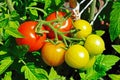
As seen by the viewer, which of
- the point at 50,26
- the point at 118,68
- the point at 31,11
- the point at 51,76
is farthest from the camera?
the point at 118,68

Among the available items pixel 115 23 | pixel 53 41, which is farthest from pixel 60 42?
pixel 115 23

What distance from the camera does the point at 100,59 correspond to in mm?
1719

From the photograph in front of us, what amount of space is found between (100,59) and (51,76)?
10.0 inches

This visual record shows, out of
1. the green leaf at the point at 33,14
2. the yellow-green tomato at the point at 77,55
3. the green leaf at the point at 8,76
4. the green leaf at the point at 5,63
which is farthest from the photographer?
the green leaf at the point at 33,14

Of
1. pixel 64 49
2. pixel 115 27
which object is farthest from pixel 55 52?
pixel 115 27

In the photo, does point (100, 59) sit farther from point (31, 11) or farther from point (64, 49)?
point (31, 11)

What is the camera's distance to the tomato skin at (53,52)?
5.04 feet

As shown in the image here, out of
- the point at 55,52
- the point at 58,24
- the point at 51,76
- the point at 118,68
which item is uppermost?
the point at 58,24

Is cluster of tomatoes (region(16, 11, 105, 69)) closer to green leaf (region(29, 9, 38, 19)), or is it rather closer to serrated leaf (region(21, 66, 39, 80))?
serrated leaf (region(21, 66, 39, 80))

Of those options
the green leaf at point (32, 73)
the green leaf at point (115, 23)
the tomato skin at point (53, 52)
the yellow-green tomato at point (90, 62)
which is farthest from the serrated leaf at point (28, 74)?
the green leaf at point (115, 23)

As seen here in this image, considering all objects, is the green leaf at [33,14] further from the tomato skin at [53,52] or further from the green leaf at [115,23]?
the green leaf at [115,23]

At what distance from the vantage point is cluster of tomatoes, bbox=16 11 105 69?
1.51 metres

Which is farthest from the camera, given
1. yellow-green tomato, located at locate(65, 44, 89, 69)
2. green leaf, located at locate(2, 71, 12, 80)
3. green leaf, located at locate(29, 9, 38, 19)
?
green leaf, located at locate(29, 9, 38, 19)

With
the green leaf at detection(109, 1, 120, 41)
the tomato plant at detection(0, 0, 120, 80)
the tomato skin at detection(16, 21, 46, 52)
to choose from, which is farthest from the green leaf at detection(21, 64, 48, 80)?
the green leaf at detection(109, 1, 120, 41)
